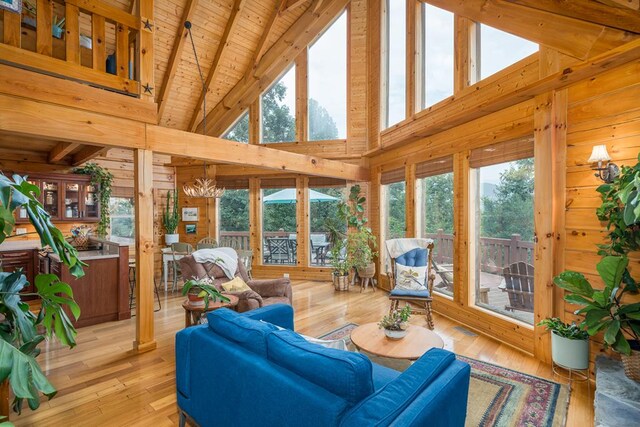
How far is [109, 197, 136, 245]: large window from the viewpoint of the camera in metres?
6.66

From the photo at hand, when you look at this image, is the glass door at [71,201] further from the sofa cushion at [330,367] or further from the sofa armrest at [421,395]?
the sofa armrest at [421,395]

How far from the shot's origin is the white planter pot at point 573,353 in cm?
261

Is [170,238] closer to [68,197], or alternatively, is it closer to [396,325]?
[68,197]

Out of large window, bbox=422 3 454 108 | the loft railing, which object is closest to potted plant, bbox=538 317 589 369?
large window, bbox=422 3 454 108

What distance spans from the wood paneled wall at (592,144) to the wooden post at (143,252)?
13.7ft

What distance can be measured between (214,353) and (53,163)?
612 cm

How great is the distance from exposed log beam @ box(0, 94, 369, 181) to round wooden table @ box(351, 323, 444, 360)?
2.76 meters

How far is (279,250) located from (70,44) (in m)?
5.06

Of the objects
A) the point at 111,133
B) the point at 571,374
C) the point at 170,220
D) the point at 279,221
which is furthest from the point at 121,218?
the point at 571,374

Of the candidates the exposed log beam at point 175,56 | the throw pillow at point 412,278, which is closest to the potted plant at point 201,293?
the throw pillow at point 412,278

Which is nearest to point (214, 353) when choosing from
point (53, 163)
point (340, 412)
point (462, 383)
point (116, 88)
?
point (340, 412)

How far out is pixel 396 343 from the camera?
2609 mm

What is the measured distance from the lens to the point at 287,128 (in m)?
7.29

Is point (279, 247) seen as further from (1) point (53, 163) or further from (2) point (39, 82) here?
(2) point (39, 82)
